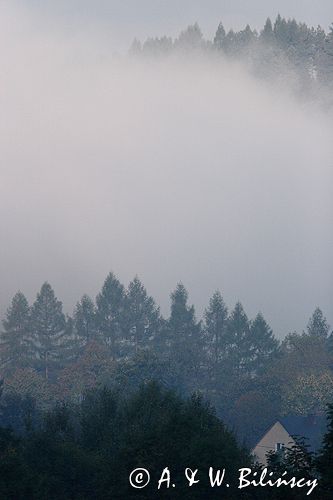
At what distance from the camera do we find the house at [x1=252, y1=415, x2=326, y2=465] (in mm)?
131000

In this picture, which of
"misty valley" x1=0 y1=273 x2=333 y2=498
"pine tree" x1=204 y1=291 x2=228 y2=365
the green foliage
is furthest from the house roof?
the green foliage

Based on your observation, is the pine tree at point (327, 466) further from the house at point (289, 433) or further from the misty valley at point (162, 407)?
the house at point (289, 433)

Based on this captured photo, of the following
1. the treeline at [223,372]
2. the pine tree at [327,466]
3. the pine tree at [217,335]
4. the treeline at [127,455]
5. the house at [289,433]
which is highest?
the pine tree at [217,335]

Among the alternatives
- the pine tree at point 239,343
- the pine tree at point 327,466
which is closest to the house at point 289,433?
the pine tree at point 239,343

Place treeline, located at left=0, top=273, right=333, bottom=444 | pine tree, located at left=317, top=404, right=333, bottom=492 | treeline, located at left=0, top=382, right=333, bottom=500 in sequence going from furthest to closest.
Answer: treeline, located at left=0, top=273, right=333, bottom=444 < treeline, located at left=0, top=382, right=333, bottom=500 < pine tree, located at left=317, top=404, right=333, bottom=492

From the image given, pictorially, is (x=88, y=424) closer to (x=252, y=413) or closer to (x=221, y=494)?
(x=221, y=494)

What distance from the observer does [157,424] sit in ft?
229

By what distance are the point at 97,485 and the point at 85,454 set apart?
5.07 meters

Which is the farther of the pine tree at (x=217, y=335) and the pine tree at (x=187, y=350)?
the pine tree at (x=217, y=335)

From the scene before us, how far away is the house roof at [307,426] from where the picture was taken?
134 meters

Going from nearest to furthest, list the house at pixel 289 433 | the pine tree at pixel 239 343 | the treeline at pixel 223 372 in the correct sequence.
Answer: the house at pixel 289 433 < the treeline at pixel 223 372 < the pine tree at pixel 239 343

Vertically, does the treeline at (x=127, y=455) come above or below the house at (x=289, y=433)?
below

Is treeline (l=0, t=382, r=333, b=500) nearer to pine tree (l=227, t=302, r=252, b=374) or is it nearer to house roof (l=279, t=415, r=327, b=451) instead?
house roof (l=279, t=415, r=327, b=451)

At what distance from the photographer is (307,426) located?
138500 mm
